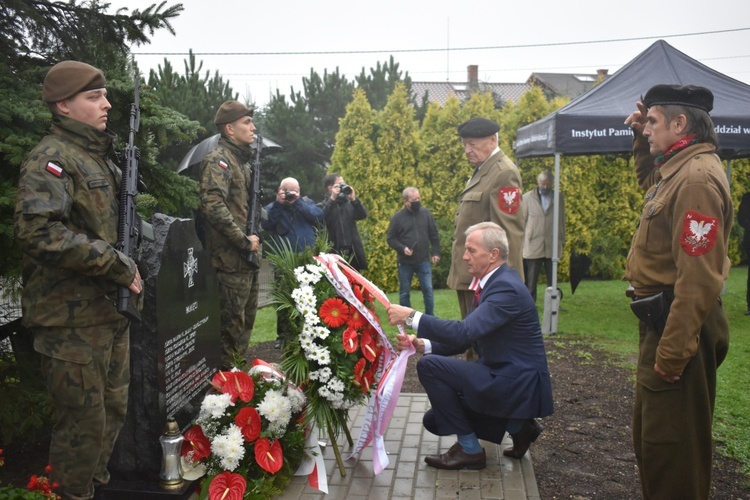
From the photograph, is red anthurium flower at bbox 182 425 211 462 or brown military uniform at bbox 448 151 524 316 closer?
red anthurium flower at bbox 182 425 211 462

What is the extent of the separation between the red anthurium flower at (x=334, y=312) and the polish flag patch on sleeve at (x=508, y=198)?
2129 mm

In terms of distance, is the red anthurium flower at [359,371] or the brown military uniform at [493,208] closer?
the red anthurium flower at [359,371]

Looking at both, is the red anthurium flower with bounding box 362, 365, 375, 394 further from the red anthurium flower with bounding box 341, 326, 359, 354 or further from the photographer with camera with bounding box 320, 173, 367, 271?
the photographer with camera with bounding box 320, 173, 367, 271

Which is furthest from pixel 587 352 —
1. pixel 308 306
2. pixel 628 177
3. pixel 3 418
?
pixel 628 177

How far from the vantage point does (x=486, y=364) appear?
14.2 ft

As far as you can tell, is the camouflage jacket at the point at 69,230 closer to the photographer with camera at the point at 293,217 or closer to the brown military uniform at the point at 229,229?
the brown military uniform at the point at 229,229

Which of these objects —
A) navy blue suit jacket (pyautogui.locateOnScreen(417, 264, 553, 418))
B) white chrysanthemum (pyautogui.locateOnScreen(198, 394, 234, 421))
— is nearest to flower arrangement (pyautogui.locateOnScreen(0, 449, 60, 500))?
white chrysanthemum (pyautogui.locateOnScreen(198, 394, 234, 421))

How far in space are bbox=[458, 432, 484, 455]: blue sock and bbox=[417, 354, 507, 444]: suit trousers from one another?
32mm

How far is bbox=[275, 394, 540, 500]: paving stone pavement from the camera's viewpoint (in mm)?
4012

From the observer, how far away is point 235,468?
3928 millimetres

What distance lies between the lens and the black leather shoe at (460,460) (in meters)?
4.32

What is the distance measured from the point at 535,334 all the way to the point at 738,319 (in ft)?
21.6

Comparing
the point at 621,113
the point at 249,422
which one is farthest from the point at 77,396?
the point at 621,113

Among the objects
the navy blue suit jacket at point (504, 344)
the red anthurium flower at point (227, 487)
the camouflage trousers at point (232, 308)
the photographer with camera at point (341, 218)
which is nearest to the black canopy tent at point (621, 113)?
the photographer with camera at point (341, 218)
